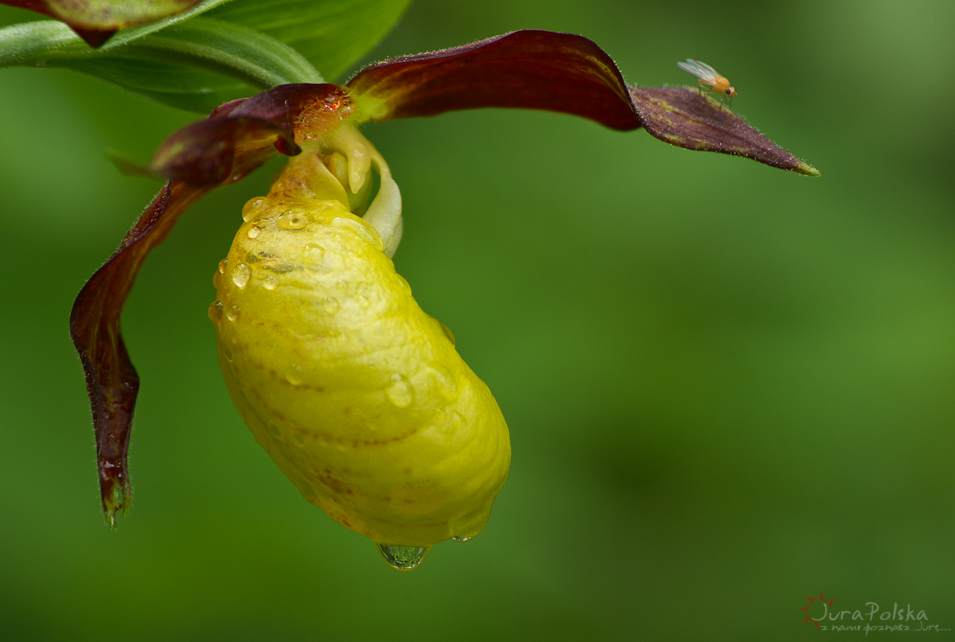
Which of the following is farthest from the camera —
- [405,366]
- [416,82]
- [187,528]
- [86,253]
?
[86,253]

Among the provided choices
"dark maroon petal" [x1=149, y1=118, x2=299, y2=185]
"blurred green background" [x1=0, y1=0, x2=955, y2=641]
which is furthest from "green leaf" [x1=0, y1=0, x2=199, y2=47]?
"blurred green background" [x1=0, y1=0, x2=955, y2=641]

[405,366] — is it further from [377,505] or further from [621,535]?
[621,535]

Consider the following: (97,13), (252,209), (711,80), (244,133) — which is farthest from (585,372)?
(97,13)

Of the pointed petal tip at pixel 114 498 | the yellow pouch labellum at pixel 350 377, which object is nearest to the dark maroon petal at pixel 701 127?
the yellow pouch labellum at pixel 350 377

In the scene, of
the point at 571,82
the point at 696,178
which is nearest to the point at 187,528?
the point at 571,82

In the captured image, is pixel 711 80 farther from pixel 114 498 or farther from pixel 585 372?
pixel 585 372
